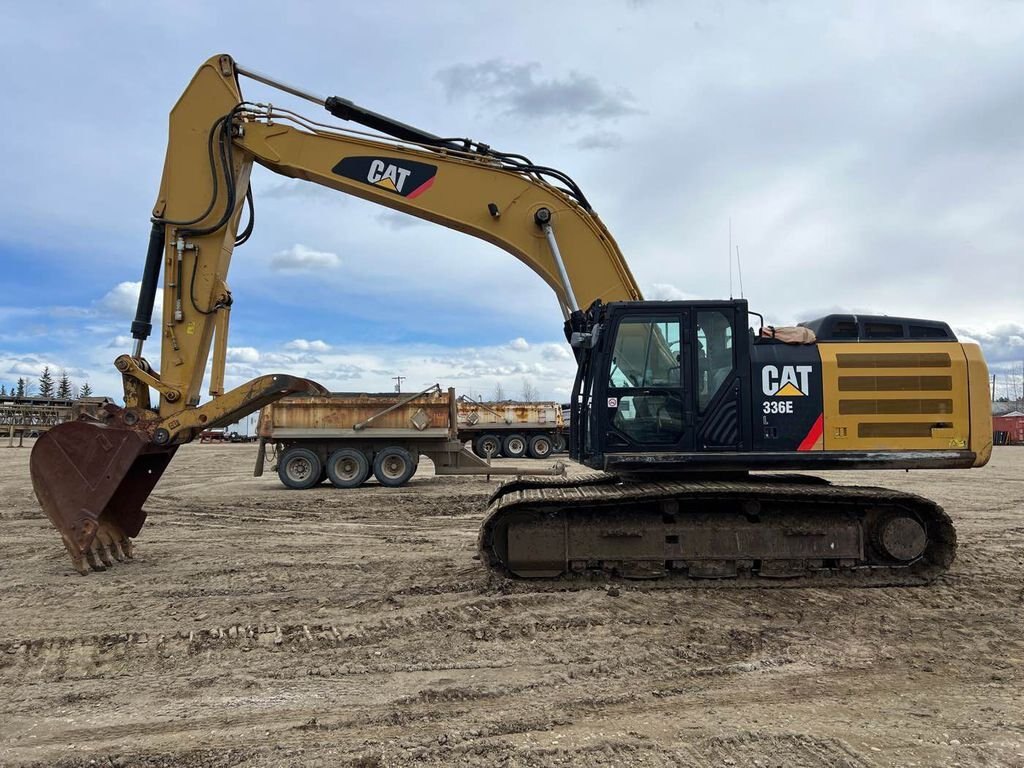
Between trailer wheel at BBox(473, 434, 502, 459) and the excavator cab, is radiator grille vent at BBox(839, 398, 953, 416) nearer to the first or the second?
the excavator cab

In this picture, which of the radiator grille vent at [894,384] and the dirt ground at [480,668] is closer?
the dirt ground at [480,668]

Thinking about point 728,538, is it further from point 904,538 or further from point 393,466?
point 393,466

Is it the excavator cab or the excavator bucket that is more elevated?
the excavator cab

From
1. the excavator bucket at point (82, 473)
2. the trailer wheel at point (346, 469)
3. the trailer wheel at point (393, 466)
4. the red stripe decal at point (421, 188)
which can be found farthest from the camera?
the trailer wheel at point (393, 466)

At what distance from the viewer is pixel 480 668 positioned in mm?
4551

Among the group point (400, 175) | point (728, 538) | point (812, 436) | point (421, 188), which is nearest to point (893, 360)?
point (812, 436)

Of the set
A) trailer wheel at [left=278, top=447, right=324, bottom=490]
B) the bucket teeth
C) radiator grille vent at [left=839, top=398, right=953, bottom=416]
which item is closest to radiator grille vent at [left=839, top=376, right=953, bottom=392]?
radiator grille vent at [left=839, top=398, right=953, bottom=416]

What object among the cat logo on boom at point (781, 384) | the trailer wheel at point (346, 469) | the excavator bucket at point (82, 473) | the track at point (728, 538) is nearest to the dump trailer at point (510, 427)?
the trailer wheel at point (346, 469)

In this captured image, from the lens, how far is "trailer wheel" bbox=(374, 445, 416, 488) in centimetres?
1662

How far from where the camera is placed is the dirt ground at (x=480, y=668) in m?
3.52

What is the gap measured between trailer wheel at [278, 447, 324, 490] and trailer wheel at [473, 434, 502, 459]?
12127 mm

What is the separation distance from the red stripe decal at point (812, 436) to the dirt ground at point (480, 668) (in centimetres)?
133

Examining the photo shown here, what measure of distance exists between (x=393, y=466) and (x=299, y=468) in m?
2.19

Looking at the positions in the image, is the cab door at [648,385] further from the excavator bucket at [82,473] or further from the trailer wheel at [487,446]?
the trailer wheel at [487,446]
